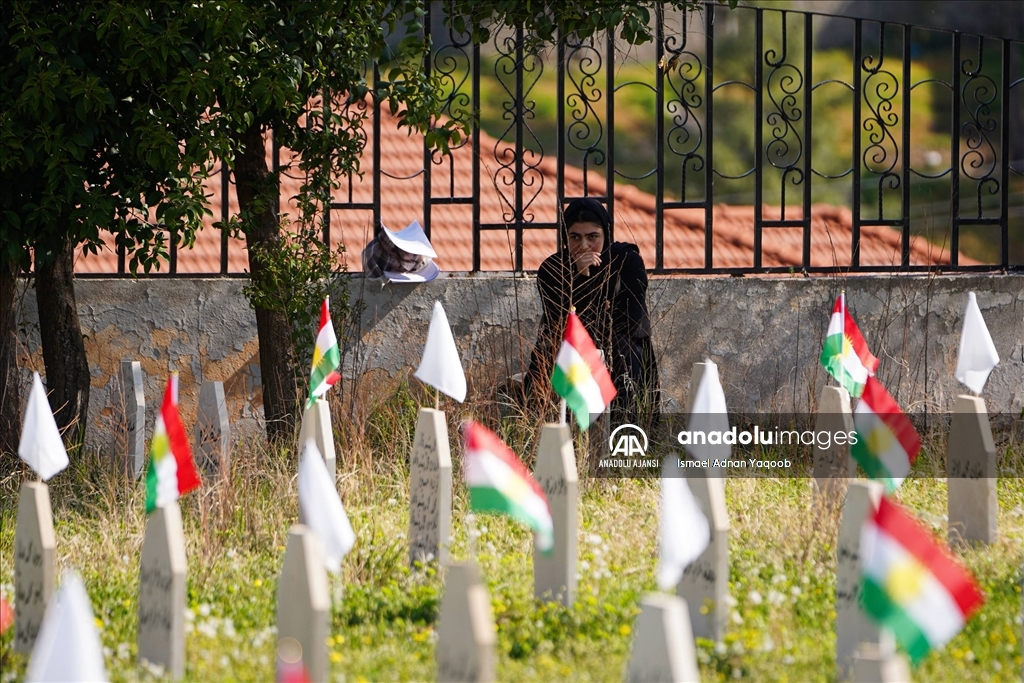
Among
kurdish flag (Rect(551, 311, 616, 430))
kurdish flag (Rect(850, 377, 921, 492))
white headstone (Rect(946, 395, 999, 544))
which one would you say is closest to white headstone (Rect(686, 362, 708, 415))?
white headstone (Rect(946, 395, 999, 544))

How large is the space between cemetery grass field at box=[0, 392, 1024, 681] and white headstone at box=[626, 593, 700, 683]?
0.66 metres

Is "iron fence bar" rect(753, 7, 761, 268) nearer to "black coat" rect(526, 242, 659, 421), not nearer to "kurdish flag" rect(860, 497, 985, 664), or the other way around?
"black coat" rect(526, 242, 659, 421)

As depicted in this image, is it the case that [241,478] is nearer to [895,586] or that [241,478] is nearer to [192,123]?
[192,123]

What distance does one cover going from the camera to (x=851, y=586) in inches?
116

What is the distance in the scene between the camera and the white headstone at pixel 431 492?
3.82 m

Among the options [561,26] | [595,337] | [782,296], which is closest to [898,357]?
[782,296]

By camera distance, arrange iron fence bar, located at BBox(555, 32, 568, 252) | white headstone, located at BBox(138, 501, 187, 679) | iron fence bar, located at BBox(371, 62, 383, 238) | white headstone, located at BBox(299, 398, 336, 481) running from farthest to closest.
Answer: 1. iron fence bar, located at BBox(371, 62, 383, 238)
2. iron fence bar, located at BBox(555, 32, 568, 252)
3. white headstone, located at BBox(299, 398, 336, 481)
4. white headstone, located at BBox(138, 501, 187, 679)

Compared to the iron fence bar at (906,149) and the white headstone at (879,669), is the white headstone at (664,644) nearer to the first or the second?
the white headstone at (879,669)

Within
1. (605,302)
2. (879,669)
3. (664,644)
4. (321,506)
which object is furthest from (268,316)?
(879,669)

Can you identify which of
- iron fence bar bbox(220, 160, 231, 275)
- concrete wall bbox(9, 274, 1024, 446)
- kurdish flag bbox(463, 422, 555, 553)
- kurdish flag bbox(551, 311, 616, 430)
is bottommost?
kurdish flag bbox(463, 422, 555, 553)

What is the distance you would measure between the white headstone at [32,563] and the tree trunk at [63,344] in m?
2.43

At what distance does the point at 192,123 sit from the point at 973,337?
3.34m

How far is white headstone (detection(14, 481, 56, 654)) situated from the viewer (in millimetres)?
3080

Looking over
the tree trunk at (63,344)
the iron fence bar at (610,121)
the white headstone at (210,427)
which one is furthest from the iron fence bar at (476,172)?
the tree trunk at (63,344)
